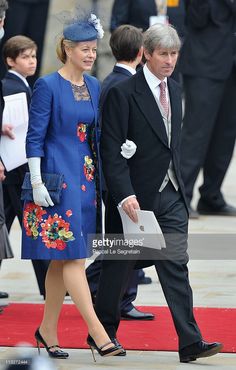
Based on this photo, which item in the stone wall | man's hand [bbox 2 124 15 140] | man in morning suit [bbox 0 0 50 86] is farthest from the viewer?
the stone wall

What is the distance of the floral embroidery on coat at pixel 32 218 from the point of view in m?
6.36

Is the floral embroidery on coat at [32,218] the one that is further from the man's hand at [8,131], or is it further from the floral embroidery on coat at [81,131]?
the man's hand at [8,131]

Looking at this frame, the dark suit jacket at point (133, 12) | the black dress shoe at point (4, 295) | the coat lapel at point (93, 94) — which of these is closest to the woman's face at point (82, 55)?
the coat lapel at point (93, 94)

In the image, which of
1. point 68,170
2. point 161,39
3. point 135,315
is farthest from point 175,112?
point 135,315

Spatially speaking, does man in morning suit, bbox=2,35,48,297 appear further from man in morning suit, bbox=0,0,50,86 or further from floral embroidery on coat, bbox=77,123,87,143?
man in morning suit, bbox=0,0,50,86

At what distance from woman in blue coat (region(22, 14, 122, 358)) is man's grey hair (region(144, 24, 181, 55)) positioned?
30 centimetres

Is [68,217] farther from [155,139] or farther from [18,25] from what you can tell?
[18,25]

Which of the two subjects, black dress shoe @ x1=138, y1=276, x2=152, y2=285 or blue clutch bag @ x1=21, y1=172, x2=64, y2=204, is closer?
blue clutch bag @ x1=21, y1=172, x2=64, y2=204

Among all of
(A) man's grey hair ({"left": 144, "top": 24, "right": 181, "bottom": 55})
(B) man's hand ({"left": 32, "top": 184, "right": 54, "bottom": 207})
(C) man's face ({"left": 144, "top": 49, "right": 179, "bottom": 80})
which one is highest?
(A) man's grey hair ({"left": 144, "top": 24, "right": 181, "bottom": 55})

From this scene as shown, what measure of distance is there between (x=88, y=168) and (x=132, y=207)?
1.23 ft

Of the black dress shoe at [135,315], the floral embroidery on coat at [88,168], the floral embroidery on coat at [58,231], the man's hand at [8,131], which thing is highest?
the floral embroidery on coat at [88,168]

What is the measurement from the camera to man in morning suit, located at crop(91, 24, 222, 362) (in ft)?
20.5

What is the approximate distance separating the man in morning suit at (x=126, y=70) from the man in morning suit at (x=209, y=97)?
134 inches

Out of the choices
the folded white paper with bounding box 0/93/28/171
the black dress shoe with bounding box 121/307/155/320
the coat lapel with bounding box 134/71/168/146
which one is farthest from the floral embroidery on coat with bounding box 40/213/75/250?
the folded white paper with bounding box 0/93/28/171
